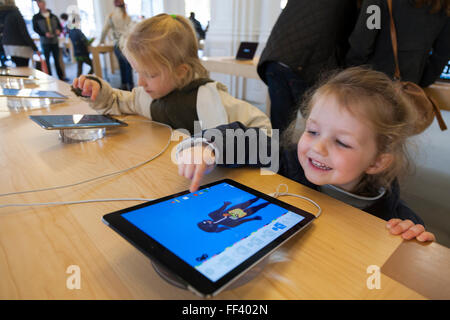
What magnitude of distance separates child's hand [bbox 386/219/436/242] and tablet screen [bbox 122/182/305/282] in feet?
0.54

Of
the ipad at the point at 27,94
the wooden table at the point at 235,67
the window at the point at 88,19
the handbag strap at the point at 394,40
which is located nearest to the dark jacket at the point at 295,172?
the handbag strap at the point at 394,40

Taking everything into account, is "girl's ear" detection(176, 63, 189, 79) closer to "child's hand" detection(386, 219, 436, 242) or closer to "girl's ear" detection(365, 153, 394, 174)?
"girl's ear" detection(365, 153, 394, 174)

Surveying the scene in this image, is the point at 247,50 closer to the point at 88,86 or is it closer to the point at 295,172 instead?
the point at 88,86

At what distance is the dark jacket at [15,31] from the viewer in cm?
293

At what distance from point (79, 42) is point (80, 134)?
14.5 ft

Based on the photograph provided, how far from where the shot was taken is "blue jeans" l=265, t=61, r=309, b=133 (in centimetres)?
143

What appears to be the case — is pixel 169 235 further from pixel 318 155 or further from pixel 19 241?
pixel 318 155

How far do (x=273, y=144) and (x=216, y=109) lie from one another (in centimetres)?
29

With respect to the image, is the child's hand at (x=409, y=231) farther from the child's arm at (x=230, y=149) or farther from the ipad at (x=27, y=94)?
the ipad at (x=27, y=94)

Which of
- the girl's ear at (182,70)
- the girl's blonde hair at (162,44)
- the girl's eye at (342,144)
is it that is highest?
the girl's blonde hair at (162,44)

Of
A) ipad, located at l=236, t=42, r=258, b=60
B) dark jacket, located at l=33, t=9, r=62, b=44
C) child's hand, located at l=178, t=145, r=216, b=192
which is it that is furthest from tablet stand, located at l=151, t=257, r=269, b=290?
dark jacket, located at l=33, t=9, r=62, b=44

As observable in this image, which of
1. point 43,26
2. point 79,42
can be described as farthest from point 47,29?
point 79,42

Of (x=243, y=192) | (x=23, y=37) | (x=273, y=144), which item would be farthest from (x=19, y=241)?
(x=23, y=37)
